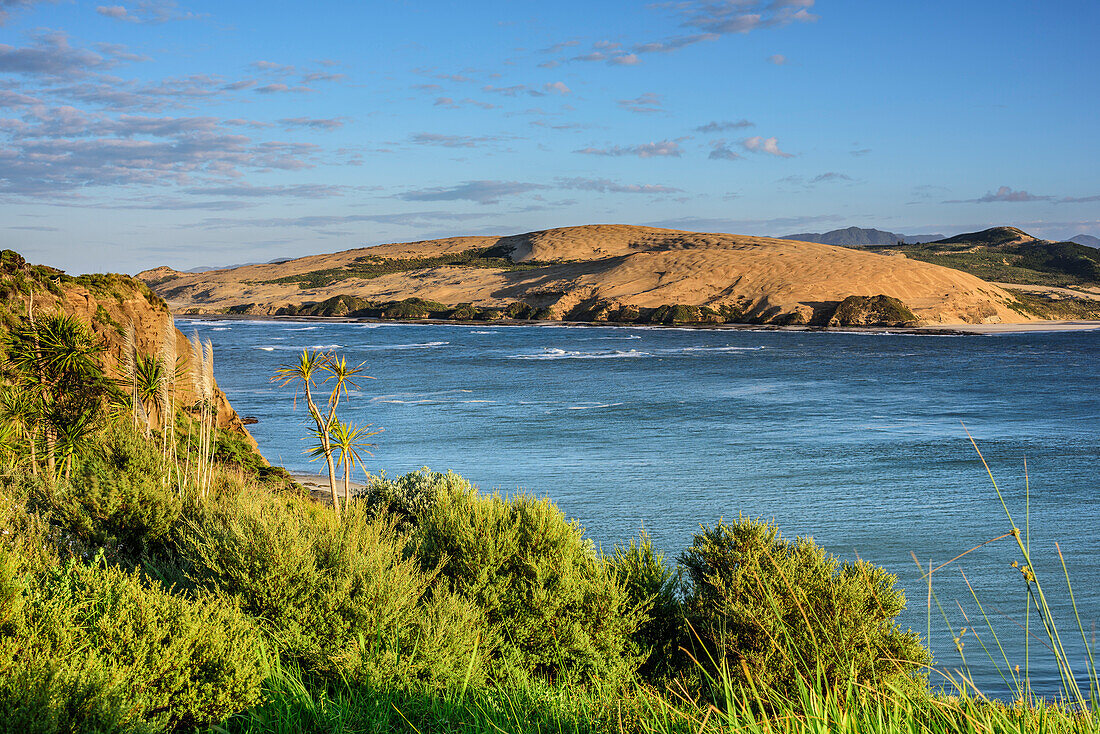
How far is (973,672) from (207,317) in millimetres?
126528

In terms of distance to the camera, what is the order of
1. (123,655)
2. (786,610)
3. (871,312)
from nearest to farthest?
(123,655) < (786,610) < (871,312)

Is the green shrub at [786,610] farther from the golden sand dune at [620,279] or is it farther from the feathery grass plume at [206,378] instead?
Answer: the golden sand dune at [620,279]

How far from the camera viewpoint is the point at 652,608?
862 cm

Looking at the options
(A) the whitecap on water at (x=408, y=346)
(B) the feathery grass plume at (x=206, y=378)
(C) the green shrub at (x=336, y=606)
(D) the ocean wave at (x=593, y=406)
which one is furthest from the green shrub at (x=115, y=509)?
(A) the whitecap on water at (x=408, y=346)

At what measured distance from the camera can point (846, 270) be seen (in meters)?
90.4

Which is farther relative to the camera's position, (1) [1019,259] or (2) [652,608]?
(1) [1019,259]

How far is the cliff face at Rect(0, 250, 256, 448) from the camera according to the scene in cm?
1753

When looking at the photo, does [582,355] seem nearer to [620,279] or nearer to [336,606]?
[620,279]

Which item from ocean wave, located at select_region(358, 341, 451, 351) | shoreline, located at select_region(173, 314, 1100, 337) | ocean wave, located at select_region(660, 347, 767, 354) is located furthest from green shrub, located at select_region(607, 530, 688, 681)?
shoreline, located at select_region(173, 314, 1100, 337)

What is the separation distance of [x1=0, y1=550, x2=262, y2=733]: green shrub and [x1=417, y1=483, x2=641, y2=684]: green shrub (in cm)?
271

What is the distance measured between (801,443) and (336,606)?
24308 millimetres

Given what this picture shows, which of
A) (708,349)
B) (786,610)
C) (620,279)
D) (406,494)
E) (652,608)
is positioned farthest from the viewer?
(620,279)

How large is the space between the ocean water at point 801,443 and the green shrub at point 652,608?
2868mm

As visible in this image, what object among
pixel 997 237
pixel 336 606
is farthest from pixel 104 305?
pixel 997 237
